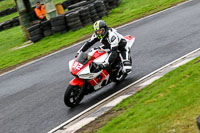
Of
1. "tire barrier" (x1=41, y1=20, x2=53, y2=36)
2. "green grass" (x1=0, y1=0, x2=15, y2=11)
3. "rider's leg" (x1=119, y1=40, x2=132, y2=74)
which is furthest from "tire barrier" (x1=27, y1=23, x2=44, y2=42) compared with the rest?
"green grass" (x1=0, y1=0, x2=15, y2=11)

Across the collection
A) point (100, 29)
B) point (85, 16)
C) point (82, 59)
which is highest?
point (100, 29)

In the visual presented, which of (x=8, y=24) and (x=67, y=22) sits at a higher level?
(x=67, y=22)

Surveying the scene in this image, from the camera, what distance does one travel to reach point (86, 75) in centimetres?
873

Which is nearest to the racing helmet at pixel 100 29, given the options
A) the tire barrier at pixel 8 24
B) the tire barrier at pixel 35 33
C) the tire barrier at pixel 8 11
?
the tire barrier at pixel 35 33

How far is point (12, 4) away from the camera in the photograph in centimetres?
4375

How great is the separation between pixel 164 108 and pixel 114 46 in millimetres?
3459

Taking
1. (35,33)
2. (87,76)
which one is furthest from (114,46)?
(35,33)

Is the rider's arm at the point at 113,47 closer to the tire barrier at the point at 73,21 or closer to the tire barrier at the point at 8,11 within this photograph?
the tire barrier at the point at 73,21

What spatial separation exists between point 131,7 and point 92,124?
17.3 metres

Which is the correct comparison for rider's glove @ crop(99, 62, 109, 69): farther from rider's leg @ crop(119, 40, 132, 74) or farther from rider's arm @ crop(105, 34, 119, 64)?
rider's leg @ crop(119, 40, 132, 74)

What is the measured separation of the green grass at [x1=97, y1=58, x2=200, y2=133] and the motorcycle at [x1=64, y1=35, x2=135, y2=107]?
52.1 inches

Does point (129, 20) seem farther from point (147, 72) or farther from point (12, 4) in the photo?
point (12, 4)

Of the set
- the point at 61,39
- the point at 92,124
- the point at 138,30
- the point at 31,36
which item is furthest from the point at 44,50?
the point at 92,124

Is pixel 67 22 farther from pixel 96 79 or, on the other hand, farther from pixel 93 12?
pixel 96 79
